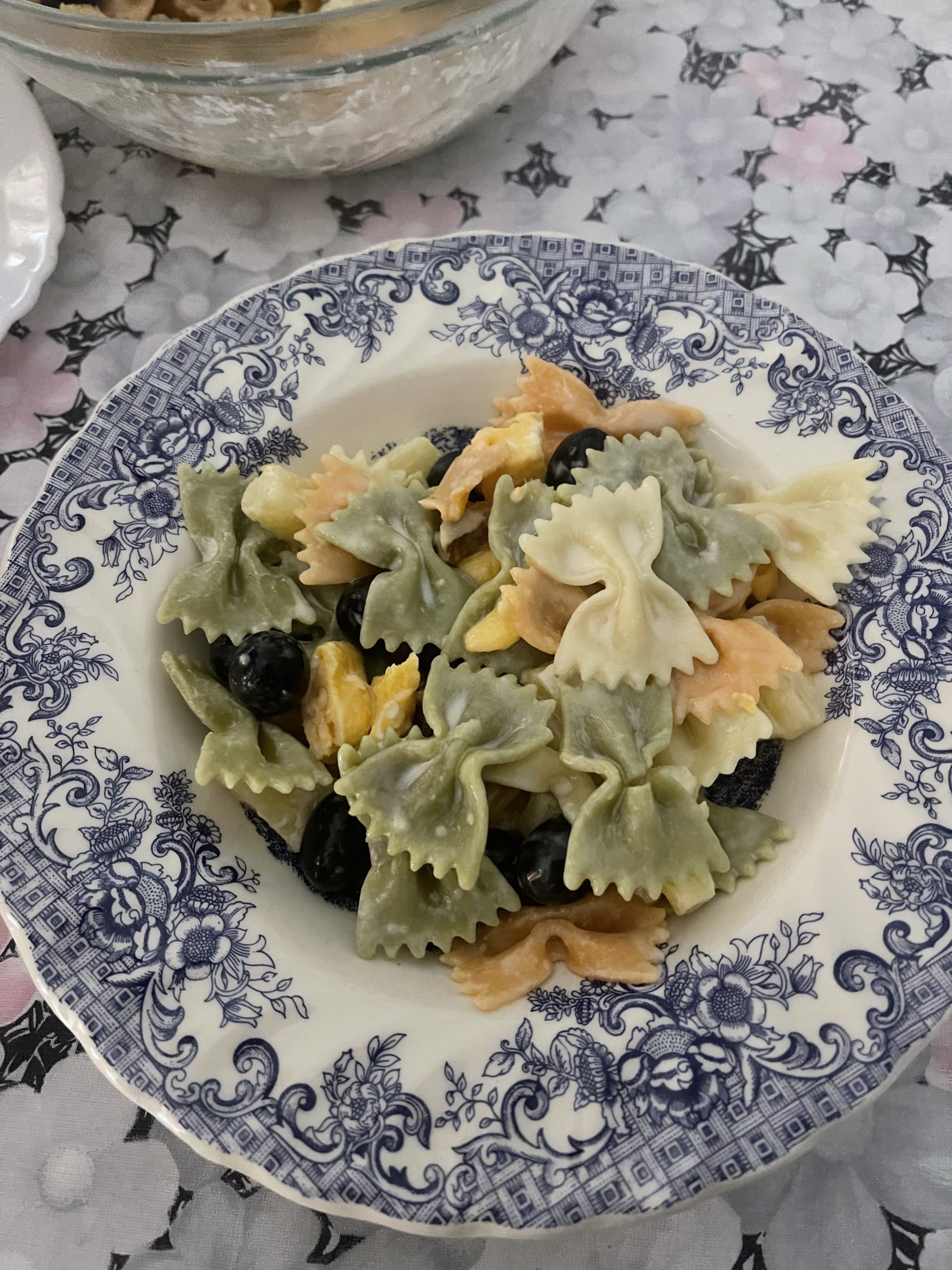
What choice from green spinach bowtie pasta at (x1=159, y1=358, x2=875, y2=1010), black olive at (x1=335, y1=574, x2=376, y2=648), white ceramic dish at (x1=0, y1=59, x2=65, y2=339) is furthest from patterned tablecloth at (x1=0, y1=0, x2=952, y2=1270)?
black olive at (x1=335, y1=574, x2=376, y2=648)

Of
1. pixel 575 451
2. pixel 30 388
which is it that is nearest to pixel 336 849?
pixel 575 451

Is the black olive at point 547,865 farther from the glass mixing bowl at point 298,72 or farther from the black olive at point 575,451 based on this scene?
the glass mixing bowl at point 298,72

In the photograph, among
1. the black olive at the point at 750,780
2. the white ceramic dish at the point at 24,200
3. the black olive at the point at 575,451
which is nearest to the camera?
the black olive at the point at 750,780

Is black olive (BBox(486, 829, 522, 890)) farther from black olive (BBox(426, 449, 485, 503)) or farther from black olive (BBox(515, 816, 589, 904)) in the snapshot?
black olive (BBox(426, 449, 485, 503))

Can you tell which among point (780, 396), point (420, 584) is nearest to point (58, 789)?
point (420, 584)

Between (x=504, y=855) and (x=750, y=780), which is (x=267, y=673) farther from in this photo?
(x=750, y=780)

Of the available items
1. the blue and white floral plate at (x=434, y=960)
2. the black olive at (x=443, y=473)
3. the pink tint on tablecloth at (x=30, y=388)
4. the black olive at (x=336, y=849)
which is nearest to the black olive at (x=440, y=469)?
the black olive at (x=443, y=473)
